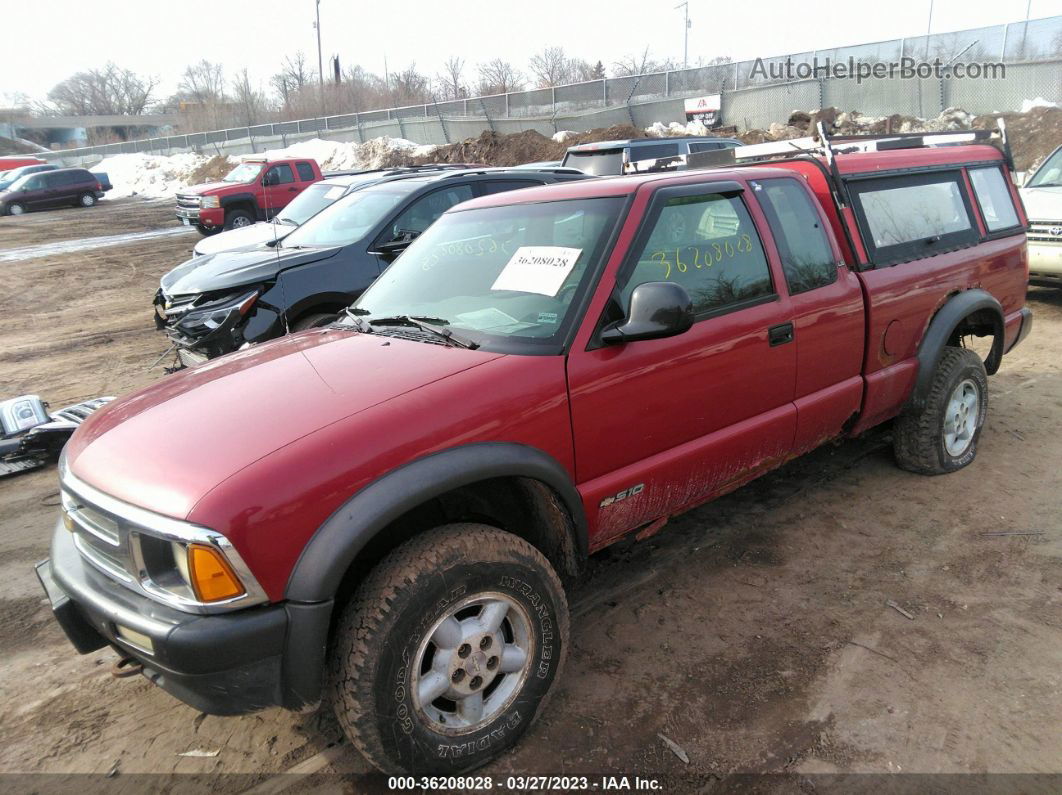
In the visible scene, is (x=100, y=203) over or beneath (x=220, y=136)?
beneath

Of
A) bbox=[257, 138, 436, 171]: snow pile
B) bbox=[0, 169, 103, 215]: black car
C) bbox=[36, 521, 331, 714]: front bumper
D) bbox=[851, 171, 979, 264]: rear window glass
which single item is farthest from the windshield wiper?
bbox=[0, 169, 103, 215]: black car

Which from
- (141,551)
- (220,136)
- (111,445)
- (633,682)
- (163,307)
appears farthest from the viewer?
(220,136)

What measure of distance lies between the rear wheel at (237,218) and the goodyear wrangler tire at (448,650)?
710 inches

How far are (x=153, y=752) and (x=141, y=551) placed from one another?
99 cm

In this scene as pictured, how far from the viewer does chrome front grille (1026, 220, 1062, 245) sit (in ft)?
25.6

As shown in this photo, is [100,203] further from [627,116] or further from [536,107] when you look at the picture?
[627,116]

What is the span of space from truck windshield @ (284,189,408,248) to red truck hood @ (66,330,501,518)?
394cm

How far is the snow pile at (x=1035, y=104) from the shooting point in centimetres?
1959

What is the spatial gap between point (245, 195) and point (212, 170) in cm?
2575

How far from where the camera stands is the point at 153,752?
8.54 feet

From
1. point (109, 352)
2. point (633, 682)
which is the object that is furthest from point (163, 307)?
point (633, 682)

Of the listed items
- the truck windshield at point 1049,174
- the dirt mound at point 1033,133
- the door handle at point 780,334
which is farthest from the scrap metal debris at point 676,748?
the dirt mound at point 1033,133

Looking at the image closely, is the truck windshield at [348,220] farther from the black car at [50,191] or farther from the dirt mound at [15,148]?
the dirt mound at [15,148]

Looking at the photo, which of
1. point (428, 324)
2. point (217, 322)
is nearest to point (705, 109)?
point (217, 322)
